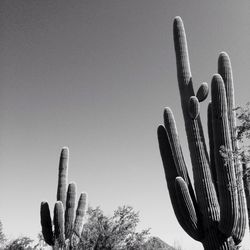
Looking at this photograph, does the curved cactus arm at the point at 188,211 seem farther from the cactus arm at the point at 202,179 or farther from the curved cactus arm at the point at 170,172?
the cactus arm at the point at 202,179

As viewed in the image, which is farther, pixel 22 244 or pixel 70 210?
pixel 22 244

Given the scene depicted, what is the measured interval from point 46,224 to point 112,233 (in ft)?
9.27

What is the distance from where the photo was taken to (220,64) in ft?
35.9

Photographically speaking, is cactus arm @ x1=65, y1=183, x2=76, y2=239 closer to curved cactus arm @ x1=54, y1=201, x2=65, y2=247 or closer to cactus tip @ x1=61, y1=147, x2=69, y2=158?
curved cactus arm @ x1=54, y1=201, x2=65, y2=247

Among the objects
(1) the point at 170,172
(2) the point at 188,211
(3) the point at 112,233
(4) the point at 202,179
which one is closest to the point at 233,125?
(4) the point at 202,179

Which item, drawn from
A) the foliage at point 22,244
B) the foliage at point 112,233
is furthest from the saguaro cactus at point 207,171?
the foliage at point 22,244

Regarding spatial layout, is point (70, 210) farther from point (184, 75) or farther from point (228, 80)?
point (228, 80)

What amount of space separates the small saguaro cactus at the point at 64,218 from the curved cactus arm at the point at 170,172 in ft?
16.7

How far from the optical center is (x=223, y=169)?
29.0 ft

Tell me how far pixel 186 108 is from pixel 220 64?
77.2 inches

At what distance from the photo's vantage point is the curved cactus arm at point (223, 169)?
8.70 m

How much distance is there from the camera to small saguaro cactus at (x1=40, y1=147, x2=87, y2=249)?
13062 mm

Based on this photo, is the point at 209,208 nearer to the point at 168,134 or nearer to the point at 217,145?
the point at 217,145

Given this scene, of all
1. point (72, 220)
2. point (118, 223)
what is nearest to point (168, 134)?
point (118, 223)
